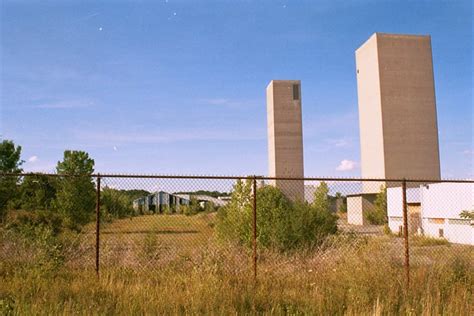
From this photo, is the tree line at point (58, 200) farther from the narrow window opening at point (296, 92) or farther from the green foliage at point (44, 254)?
the narrow window opening at point (296, 92)

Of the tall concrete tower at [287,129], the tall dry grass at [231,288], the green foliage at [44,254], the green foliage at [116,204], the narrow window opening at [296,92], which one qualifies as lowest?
the tall dry grass at [231,288]

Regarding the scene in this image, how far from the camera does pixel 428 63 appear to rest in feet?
157

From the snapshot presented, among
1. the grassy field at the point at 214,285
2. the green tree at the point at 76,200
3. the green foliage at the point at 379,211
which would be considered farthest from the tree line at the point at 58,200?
the green foliage at the point at 379,211

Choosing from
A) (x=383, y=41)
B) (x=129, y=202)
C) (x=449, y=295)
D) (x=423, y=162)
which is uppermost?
(x=383, y=41)

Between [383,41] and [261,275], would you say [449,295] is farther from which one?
[383,41]

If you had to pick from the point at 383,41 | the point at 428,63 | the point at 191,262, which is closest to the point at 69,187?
the point at 191,262

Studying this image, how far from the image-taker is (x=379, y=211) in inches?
1597

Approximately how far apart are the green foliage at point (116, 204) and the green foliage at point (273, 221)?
3713mm

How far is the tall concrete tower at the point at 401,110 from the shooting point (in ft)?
149

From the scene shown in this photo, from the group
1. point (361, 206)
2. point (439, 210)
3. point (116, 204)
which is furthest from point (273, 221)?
point (361, 206)

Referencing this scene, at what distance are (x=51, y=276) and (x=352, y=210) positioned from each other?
42937 mm

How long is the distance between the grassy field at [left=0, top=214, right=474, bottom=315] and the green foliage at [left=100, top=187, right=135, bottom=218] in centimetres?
607

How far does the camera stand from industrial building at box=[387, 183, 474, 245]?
24.6 meters

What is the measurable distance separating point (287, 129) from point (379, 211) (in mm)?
17437
